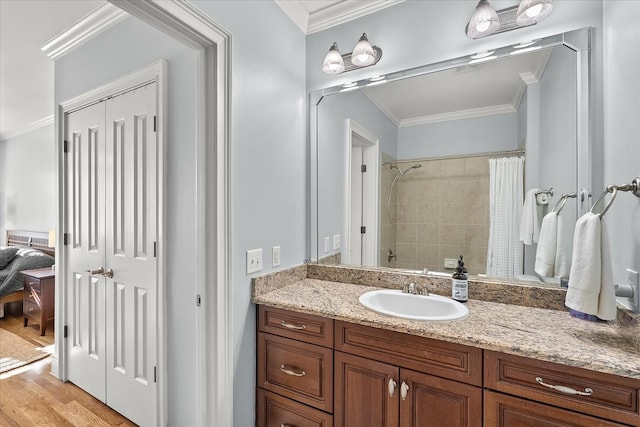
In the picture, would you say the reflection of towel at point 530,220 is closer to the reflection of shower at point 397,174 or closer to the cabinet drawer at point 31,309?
the reflection of shower at point 397,174

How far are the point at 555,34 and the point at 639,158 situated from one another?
2.35 feet

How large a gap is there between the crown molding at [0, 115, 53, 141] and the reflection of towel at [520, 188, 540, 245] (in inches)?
221

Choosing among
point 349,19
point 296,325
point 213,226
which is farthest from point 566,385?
point 349,19

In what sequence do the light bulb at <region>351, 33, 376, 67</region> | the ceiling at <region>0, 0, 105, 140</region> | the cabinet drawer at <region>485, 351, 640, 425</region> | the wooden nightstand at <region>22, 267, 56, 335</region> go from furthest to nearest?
the wooden nightstand at <region>22, 267, 56, 335</region> → the ceiling at <region>0, 0, 105, 140</region> → the light bulb at <region>351, 33, 376, 67</region> → the cabinet drawer at <region>485, 351, 640, 425</region>

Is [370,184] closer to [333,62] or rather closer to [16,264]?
[333,62]

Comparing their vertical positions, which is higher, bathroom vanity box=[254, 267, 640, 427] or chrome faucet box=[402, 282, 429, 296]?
chrome faucet box=[402, 282, 429, 296]

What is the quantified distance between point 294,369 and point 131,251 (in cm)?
122

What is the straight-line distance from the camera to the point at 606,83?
51.0 inches

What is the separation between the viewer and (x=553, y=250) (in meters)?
1.42

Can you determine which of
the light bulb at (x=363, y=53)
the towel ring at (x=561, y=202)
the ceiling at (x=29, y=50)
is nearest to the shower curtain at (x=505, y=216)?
the towel ring at (x=561, y=202)

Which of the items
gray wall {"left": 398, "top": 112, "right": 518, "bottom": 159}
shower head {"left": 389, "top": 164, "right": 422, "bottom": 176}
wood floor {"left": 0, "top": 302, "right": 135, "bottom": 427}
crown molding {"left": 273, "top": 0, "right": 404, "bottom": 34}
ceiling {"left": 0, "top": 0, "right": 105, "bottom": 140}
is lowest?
wood floor {"left": 0, "top": 302, "right": 135, "bottom": 427}

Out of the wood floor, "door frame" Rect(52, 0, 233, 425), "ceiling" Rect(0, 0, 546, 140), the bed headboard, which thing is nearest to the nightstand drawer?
the wood floor

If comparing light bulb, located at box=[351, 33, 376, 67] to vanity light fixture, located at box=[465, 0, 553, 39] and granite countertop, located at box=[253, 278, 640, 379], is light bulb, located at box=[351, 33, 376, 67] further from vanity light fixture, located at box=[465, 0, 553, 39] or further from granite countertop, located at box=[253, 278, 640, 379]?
granite countertop, located at box=[253, 278, 640, 379]

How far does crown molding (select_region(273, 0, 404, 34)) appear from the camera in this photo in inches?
69.7
